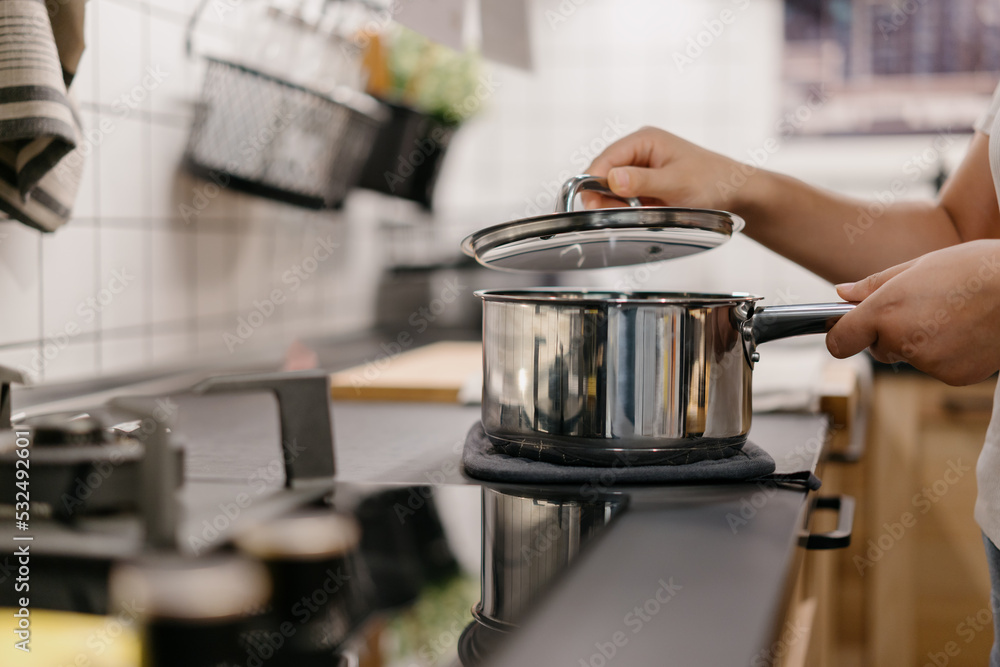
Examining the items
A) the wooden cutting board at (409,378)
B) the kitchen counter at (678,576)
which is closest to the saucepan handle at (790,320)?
the kitchen counter at (678,576)

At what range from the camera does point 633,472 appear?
0.57m

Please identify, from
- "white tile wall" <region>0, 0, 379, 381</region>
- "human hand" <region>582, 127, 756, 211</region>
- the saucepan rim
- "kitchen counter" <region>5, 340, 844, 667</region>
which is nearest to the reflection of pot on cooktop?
"kitchen counter" <region>5, 340, 844, 667</region>

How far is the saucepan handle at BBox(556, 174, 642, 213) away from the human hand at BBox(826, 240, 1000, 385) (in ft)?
0.68

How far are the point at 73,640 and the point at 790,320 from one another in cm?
46

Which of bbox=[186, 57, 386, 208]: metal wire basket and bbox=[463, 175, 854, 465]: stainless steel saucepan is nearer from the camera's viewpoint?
bbox=[463, 175, 854, 465]: stainless steel saucepan

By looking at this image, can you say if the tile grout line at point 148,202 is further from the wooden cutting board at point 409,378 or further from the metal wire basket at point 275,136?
the wooden cutting board at point 409,378

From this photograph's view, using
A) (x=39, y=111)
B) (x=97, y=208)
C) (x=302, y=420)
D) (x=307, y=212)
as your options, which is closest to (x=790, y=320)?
(x=302, y=420)

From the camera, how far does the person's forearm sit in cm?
80

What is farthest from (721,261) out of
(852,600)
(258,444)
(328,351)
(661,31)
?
(258,444)

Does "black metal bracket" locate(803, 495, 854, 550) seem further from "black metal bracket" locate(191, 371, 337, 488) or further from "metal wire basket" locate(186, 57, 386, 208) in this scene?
"metal wire basket" locate(186, 57, 386, 208)

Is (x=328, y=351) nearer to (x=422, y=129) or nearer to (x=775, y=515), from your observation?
(x=422, y=129)

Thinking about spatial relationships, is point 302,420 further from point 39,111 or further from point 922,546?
point 922,546

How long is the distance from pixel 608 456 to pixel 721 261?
1.69 m

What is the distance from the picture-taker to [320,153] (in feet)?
4.10
